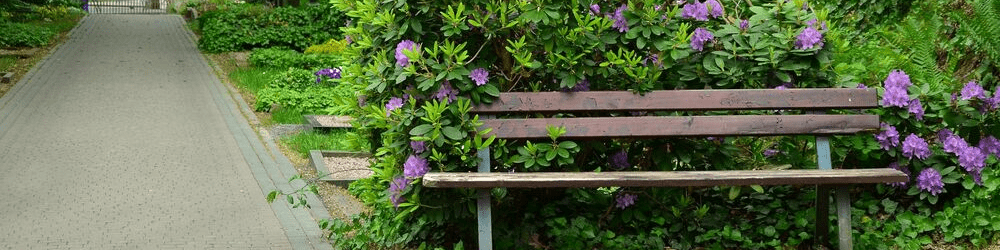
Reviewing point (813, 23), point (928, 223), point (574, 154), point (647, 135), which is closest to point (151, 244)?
point (574, 154)

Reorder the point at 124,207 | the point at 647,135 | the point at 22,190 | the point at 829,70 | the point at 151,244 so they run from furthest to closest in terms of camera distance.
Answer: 1. the point at 22,190
2. the point at 124,207
3. the point at 151,244
4. the point at 829,70
5. the point at 647,135

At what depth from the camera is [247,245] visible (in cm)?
605

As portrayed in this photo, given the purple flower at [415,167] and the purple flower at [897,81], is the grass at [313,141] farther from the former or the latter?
the purple flower at [897,81]

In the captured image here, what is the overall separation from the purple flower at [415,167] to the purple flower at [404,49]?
1.42 ft

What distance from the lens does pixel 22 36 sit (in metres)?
19.0

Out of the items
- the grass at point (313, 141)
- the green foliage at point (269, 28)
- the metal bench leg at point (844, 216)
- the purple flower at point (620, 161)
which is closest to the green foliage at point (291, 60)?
the green foliage at point (269, 28)

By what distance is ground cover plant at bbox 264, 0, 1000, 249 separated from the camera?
16.9 ft

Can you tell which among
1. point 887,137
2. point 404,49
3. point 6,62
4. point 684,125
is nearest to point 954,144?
point 887,137

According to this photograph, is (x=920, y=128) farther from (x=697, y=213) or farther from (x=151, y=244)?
(x=151, y=244)

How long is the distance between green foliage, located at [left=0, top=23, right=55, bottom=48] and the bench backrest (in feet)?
51.3

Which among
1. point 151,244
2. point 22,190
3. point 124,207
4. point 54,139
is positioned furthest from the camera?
point 54,139

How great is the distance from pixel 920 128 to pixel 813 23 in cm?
80

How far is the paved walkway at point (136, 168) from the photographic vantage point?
633 cm

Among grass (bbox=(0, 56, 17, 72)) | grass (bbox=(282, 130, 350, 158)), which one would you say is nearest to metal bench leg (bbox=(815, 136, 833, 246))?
grass (bbox=(282, 130, 350, 158))
